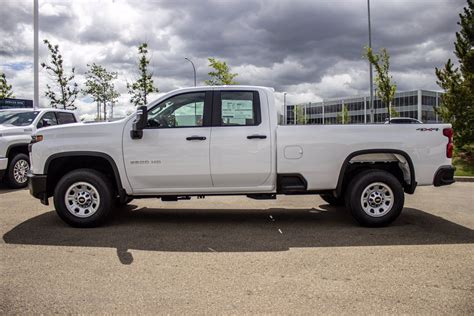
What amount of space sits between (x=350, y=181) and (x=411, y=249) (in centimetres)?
154

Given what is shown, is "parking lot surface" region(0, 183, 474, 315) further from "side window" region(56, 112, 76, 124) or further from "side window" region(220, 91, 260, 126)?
"side window" region(56, 112, 76, 124)

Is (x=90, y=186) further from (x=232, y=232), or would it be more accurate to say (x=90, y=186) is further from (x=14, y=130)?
(x=14, y=130)

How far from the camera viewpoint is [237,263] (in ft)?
15.4

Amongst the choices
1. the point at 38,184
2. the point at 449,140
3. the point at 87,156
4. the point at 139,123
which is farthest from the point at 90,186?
the point at 449,140

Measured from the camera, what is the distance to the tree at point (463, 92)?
16891mm

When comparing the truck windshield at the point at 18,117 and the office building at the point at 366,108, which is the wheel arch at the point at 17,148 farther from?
the office building at the point at 366,108

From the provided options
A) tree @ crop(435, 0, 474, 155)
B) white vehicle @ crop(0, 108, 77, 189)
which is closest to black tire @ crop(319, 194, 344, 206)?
white vehicle @ crop(0, 108, 77, 189)

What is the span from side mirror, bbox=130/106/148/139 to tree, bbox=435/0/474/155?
14654 millimetres

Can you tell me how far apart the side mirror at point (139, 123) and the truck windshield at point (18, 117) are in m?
6.25

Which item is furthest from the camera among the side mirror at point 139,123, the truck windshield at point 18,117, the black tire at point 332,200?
Result: the truck windshield at point 18,117

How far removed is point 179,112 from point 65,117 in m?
6.98

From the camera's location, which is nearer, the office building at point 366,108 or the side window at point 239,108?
the side window at point 239,108

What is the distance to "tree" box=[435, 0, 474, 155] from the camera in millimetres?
16891

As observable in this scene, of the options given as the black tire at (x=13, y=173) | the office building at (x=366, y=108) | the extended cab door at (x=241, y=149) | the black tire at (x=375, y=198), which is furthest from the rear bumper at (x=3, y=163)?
the office building at (x=366, y=108)
